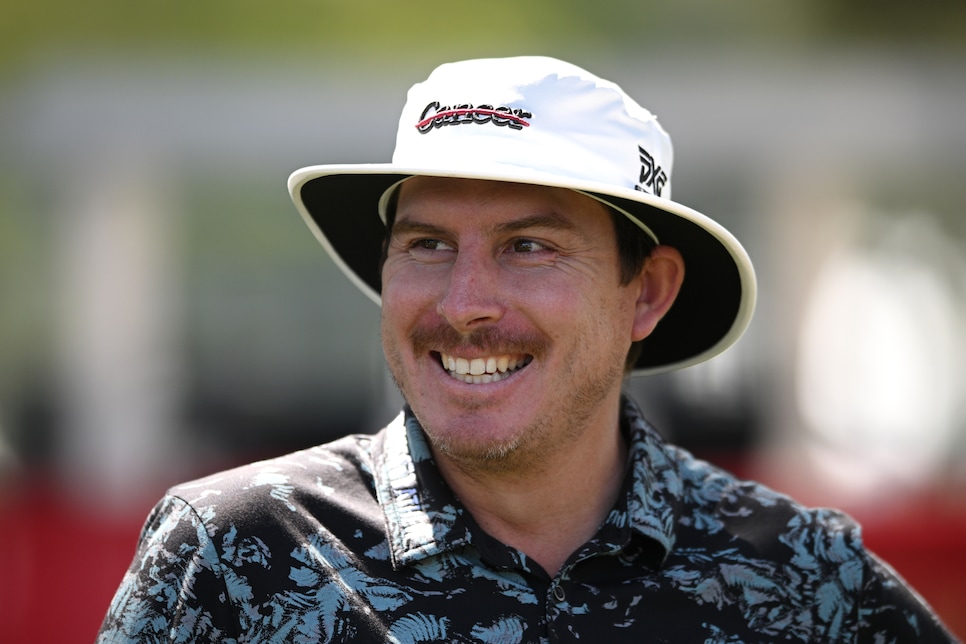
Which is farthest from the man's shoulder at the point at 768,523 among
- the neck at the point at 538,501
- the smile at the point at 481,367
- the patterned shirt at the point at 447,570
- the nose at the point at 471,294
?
the nose at the point at 471,294

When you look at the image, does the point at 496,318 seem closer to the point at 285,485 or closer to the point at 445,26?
the point at 285,485

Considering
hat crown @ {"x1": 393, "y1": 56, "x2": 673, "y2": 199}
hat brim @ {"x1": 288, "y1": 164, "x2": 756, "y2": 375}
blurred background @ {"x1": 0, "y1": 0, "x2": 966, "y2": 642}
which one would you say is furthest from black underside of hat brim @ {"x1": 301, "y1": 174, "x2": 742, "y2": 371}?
blurred background @ {"x1": 0, "y1": 0, "x2": 966, "y2": 642}

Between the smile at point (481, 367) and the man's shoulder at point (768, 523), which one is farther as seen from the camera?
the man's shoulder at point (768, 523)

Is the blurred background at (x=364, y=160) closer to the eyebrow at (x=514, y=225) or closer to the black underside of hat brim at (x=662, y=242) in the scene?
the black underside of hat brim at (x=662, y=242)

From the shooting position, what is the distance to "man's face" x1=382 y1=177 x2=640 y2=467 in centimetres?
257

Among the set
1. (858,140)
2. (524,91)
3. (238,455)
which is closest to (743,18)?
(858,140)

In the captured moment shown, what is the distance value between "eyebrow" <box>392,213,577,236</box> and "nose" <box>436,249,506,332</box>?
78 mm

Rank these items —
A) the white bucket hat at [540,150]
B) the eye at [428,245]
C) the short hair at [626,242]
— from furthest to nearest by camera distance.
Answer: the short hair at [626,242] → the eye at [428,245] → the white bucket hat at [540,150]

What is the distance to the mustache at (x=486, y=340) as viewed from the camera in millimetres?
2564

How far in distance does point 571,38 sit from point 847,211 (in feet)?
8.54

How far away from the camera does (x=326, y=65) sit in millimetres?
9422

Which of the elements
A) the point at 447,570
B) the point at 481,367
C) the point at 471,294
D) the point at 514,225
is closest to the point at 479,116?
the point at 514,225

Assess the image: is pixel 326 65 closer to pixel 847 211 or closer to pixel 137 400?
pixel 137 400

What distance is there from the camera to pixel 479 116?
2.62m
